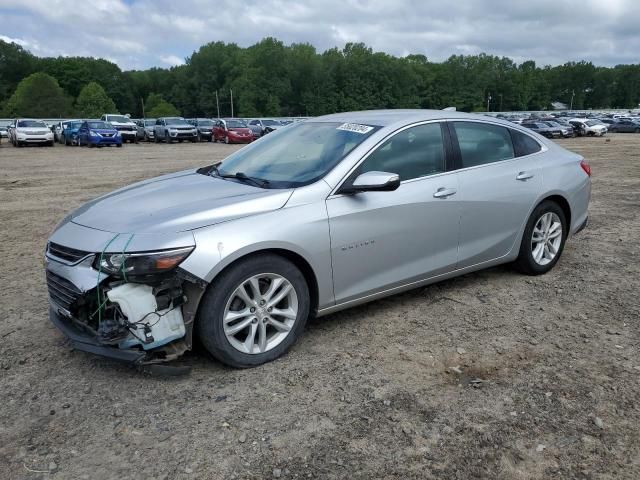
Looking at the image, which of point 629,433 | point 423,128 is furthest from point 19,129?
point 629,433

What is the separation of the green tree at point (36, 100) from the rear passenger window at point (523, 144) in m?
94.0

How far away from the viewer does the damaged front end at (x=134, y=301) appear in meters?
3.17

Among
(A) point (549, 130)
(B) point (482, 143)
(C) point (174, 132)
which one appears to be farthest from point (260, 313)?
(A) point (549, 130)

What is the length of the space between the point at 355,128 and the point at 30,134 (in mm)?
31197

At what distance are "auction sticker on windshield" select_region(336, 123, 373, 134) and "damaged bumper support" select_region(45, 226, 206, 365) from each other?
173 cm

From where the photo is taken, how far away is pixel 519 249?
512cm

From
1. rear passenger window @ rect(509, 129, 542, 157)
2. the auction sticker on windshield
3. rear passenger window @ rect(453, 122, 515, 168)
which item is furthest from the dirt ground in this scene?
the auction sticker on windshield

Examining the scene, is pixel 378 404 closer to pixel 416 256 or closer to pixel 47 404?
pixel 416 256

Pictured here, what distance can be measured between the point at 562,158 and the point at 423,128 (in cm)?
185

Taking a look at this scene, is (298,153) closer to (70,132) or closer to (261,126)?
(70,132)

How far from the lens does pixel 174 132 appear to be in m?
37.4

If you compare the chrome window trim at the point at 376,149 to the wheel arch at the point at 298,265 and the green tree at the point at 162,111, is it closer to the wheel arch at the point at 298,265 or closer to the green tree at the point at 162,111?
the wheel arch at the point at 298,265

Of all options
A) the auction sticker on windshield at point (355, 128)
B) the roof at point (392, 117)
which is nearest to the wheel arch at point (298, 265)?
the auction sticker on windshield at point (355, 128)

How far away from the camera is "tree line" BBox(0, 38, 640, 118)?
102 metres
